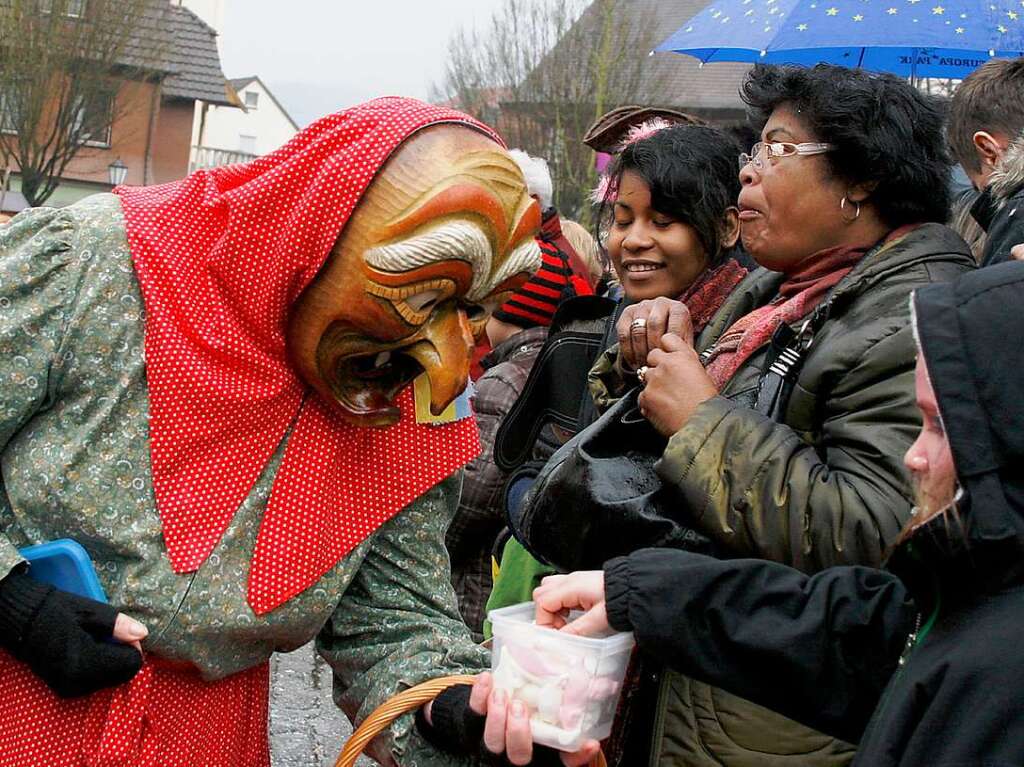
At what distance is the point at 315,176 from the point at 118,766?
100 cm

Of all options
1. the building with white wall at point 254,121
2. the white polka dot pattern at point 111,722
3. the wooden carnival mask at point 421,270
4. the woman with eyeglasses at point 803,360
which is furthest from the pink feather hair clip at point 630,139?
the building with white wall at point 254,121

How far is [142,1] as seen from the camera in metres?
25.9

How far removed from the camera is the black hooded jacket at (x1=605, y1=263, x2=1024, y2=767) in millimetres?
1521

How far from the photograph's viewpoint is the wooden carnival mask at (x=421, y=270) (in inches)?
80.6

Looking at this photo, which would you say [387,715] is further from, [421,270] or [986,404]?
[986,404]

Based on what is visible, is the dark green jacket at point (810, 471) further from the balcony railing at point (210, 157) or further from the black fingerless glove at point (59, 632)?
the balcony railing at point (210, 157)

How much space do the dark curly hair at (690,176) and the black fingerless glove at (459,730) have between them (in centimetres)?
152

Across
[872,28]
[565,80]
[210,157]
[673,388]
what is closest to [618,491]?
[673,388]

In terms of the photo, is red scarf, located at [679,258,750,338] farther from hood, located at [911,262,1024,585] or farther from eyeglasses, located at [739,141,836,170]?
hood, located at [911,262,1024,585]

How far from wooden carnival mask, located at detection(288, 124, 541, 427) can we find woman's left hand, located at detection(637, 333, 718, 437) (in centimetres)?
37

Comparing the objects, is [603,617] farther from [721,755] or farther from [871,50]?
[871,50]

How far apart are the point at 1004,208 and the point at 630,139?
3.20ft

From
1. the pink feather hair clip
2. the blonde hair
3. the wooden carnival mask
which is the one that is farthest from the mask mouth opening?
the blonde hair

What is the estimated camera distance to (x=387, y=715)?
6.88ft
